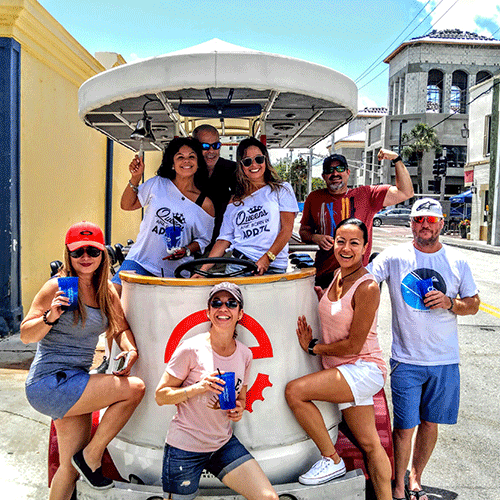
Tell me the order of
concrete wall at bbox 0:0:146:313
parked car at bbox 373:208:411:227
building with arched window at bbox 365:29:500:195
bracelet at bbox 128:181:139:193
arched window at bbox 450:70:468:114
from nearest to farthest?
bracelet at bbox 128:181:139:193 → concrete wall at bbox 0:0:146:313 → parked car at bbox 373:208:411:227 → building with arched window at bbox 365:29:500:195 → arched window at bbox 450:70:468:114

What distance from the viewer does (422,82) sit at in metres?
73.6

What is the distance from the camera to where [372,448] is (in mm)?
2789

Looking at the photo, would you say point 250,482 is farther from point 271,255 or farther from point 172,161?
point 172,161

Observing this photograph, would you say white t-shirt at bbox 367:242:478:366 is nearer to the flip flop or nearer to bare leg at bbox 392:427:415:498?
bare leg at bbox 392:427:415:498

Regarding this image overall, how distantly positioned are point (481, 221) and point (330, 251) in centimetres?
2866

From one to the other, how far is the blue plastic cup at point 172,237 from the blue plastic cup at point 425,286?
1582mm

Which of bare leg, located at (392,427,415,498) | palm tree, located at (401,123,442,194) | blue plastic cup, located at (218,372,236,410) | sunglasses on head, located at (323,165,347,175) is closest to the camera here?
blue plastic cup, located at (218,372,236,410)

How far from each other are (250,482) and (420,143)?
61.7 meters

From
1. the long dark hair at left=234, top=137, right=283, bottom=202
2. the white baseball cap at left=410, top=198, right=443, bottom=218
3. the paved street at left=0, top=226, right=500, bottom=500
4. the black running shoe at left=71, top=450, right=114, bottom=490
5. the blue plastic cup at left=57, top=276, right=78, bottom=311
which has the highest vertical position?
the long dark hair at left=234, top=137, right=283, bottom=202

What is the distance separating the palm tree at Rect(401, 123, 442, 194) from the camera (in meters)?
59.2

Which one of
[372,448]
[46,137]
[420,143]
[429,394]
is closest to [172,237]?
[372,448]

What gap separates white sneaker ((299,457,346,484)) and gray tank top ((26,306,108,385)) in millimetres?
1331

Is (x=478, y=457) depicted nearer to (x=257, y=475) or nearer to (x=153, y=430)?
(x=257, y=475)

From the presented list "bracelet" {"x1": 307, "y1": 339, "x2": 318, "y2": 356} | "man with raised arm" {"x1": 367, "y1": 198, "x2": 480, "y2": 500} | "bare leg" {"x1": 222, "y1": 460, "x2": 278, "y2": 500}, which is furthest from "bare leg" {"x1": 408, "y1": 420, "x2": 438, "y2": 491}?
"bare leg" {"x1": 222, "y1": 460, "x2": 278, "y2": 500}
